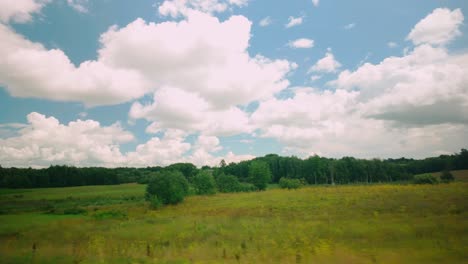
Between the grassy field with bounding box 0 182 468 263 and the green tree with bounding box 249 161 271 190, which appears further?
the green tree with bounding box 249 161 271 190

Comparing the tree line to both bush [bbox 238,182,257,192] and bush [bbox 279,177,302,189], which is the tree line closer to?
bush [bbox 238,182,257,192]

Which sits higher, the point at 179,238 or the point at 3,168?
the point at 3,168

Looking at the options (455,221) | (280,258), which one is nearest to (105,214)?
(280,258)

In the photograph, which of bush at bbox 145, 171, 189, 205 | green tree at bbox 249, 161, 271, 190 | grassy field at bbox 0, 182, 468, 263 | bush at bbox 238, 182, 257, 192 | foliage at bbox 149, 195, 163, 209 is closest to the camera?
grassy field at bbox 0, 182, 468, 263

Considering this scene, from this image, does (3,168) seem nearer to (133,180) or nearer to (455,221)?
(133,180)

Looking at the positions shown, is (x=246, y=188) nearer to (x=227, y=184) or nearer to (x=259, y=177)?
(x=227, y=184)

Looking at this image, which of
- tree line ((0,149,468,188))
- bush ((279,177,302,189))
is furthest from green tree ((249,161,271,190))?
bush ((279,177,302,189))

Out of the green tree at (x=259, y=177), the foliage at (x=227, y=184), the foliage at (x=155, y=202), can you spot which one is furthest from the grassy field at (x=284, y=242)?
the green tree at (x=259, y=177)

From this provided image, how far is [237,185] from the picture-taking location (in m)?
81.0

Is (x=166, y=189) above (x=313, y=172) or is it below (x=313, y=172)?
below

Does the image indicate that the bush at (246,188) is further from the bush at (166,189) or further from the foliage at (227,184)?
the bush at (166,189)

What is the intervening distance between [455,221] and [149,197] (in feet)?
142

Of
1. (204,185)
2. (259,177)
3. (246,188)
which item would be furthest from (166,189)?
(259,177)

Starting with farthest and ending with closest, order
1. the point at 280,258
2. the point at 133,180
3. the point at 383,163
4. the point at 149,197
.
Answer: the point at 133,180, the point at 383,163, the point at 149,197, the point at 280,258
